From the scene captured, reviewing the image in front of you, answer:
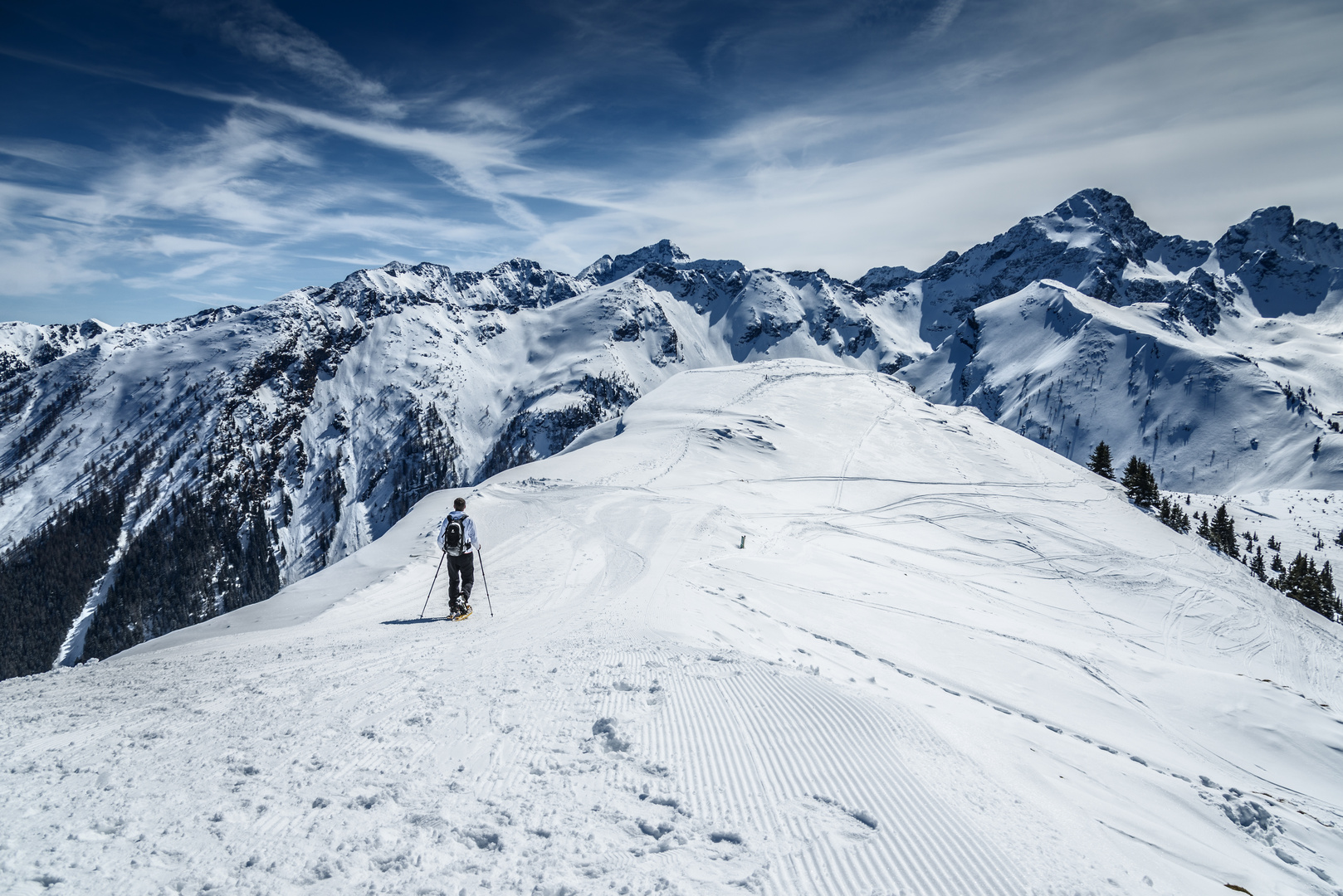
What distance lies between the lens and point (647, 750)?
20.8ft

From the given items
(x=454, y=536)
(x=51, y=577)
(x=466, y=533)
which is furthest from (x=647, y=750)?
(x=51, y=577)

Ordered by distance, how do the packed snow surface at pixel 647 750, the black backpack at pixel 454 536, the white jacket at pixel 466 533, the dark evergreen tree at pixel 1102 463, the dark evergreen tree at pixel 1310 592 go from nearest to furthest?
the packed snow surface at pixel 647 750, the black backpack at pixel 454 536, the white jacket at pixel 466 533, the dark evergreen tree at pixel 1310 592, the dark evergreen tree at pixel 1102 463

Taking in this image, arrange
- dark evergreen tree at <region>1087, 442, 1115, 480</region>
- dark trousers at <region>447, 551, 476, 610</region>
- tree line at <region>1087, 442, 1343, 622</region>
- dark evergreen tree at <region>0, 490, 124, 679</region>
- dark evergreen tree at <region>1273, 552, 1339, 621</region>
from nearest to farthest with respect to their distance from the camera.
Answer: dark trousers at <region>447, 551, 476, 610</region> < tree line at <region>1087, 442, 1343, 622</region> < dark evergreen tree at <region>1273, 552, 1339, 621</region> < dark evergreen tree at <region>1087, 442, 1115, 480</region> < dark evergreen tree at <region>0, 490, 124, 679</region>

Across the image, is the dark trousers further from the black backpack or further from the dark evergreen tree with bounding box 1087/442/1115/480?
the dark evergreen tree with bounding box 1087/442/1115/480

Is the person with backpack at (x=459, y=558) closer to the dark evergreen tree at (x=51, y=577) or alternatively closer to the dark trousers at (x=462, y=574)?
the dark trousers at (x=462, y=574)

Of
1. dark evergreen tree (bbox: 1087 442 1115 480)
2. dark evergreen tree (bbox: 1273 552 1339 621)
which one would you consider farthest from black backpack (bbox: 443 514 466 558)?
dark evergreen tree (bbox: 1087 442 1115 480)

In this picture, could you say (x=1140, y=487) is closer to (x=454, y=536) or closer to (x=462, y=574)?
(x=462, y=574)

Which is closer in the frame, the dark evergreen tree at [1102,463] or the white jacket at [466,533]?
the white jacket at [466,533]

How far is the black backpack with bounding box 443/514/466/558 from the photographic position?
1274 centimetres

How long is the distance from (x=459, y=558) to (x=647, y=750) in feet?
25.8

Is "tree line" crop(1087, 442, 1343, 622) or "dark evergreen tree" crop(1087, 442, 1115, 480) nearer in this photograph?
"tree line" crop(1087, 442, 1343, 622)

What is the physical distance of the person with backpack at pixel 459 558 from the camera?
12578 mm

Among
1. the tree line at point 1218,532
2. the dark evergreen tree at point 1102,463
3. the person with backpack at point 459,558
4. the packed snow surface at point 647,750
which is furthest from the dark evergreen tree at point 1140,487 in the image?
the person with backpack at point 459,558

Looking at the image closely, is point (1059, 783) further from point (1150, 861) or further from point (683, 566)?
point (683, 566)
